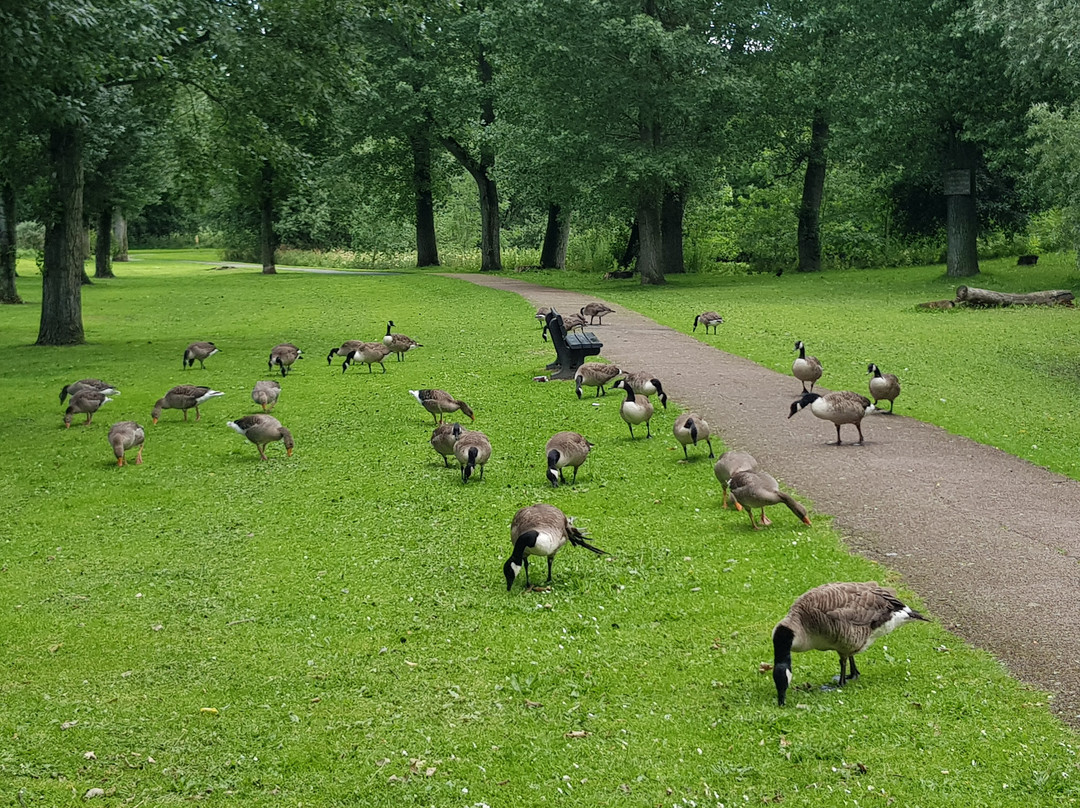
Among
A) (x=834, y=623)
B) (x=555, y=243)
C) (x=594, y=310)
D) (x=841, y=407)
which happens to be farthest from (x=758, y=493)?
(x=555, y=243)

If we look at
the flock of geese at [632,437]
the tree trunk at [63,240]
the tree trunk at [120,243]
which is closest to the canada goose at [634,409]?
the flock of geese at [632,437]

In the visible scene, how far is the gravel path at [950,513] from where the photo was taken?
28.9 ft

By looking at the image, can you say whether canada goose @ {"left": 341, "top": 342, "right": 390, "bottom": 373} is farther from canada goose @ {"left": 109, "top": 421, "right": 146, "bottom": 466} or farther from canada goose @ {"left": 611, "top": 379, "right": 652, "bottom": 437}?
canada goose @ {"left": 611, "top": 379, "right": 652, "bottom": 437}

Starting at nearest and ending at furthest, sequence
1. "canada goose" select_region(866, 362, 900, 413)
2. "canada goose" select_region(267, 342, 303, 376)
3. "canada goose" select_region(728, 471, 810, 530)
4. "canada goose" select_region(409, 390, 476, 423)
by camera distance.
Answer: "canada goose" select_region(728, 471, 810, 530) → "canada goose" select_region(866, 362, 900, 413) → "canada goose" select_region(409, 390, 476, 423) → "canada goose" select_region(267, 342, 303, 376)

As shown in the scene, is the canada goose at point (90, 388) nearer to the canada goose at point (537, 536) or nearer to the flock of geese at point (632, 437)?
the flock of geese at point (632, 437)

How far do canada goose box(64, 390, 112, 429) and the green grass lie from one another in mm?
1108

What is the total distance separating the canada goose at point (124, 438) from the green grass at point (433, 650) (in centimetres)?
50

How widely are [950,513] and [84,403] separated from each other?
15.0 m

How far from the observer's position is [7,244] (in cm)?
4219

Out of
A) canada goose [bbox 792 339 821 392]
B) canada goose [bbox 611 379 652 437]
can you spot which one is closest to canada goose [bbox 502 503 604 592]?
canada goose [bbox 611 379 652 437]

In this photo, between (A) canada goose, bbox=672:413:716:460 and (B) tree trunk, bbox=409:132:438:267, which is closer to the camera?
(A) canada goose, bbox=672:413:716:460

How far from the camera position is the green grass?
6973 millimetres

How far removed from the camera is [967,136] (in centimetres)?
3969

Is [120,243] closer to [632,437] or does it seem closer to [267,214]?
[267,214]
